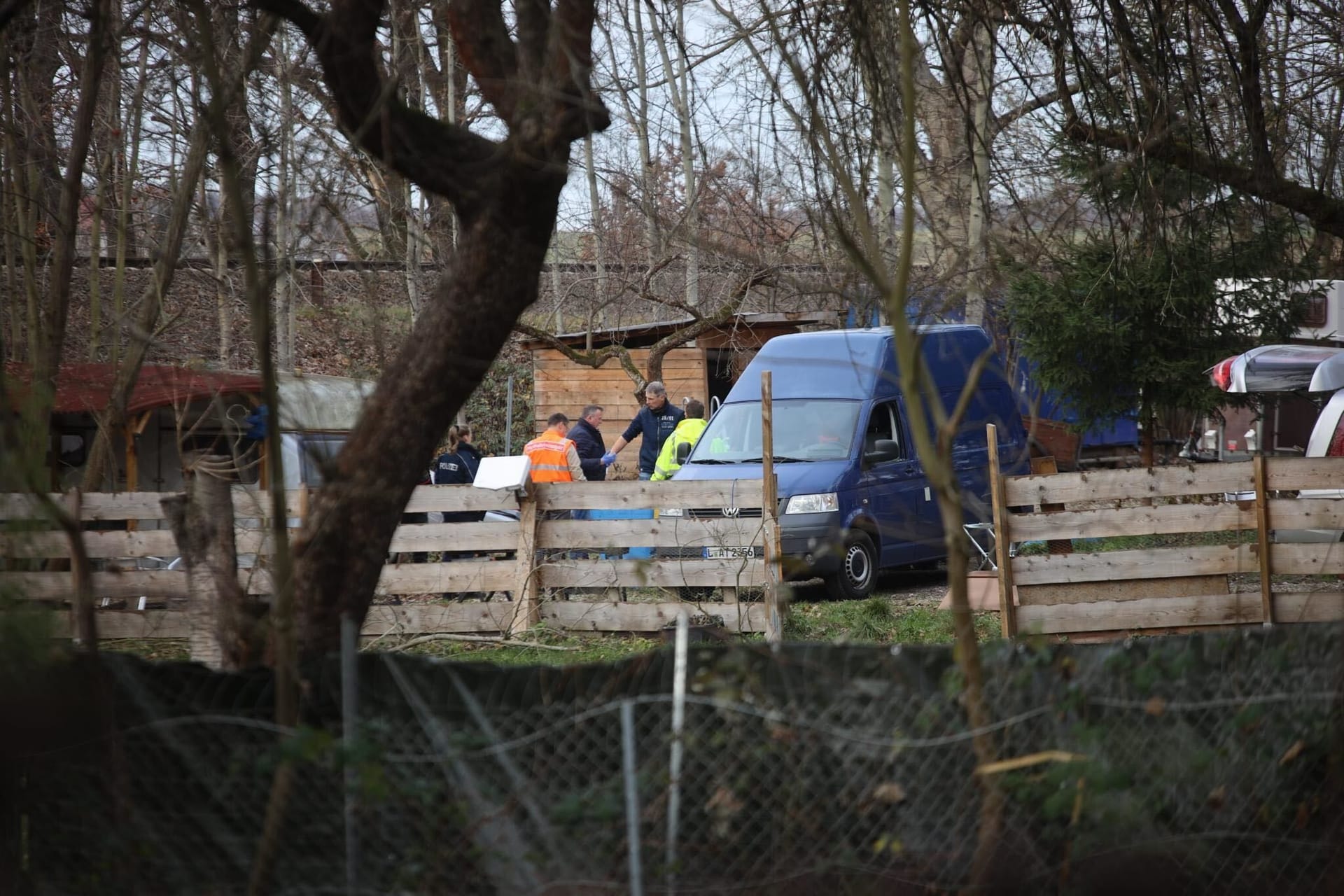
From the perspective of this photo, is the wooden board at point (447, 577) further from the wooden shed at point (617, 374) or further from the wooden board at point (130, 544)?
the wooden shed at point (617, 374)

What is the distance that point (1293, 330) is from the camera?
17688 millimetres

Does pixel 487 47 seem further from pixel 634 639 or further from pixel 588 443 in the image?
pixel 588 443

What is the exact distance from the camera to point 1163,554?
29.5ft

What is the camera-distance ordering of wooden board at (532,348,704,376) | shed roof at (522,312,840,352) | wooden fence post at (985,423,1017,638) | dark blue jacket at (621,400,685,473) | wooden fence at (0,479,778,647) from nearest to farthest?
wooden fence post at (985,423,1017,638) → wooden fence at (0,479,778,647) → dark blue jacket at (621,400,685,473) → shed roof at (522,312,840,352) → wooden board at (532,348,704,376)

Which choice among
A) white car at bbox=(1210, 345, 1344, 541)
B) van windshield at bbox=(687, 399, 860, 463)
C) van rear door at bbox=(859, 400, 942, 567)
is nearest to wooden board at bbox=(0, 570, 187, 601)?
van windshield at bbox=(687, 399, 860, 463)

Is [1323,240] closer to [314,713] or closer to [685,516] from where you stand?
[685,516]

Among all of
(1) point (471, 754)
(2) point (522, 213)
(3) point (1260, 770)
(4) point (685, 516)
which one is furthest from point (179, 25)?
(3) point (1260, 770)

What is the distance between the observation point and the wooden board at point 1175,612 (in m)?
8.87

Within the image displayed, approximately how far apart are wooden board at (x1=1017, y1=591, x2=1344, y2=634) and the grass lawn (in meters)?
0.73

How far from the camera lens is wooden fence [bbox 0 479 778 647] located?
9.73 meters

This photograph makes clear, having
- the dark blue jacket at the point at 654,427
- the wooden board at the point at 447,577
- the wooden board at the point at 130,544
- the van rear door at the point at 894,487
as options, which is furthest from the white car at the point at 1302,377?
the wooden board at the point at 130,544

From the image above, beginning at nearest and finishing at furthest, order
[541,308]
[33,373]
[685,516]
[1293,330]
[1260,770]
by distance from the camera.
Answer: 1. [1260,770]
2. [33,373]
3. [685,516]
4. [1293,330]
5. [541,308]

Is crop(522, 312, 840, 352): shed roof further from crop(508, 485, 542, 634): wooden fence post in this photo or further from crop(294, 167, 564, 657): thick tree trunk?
crop(294, 167, 564, 657): thick tree trunk

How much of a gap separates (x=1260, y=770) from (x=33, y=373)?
8.55 metres
